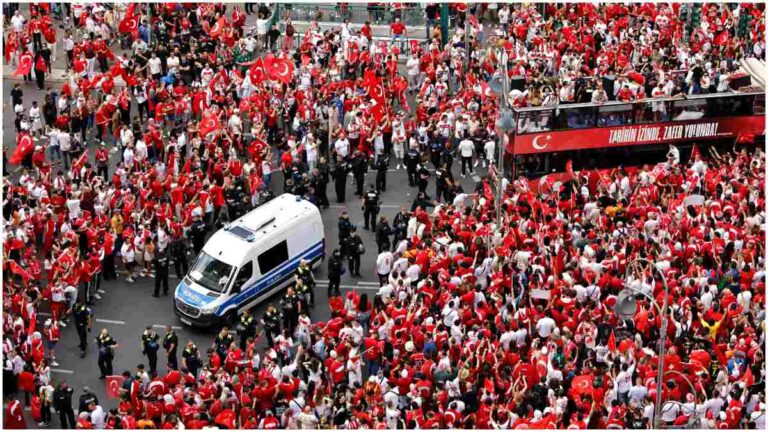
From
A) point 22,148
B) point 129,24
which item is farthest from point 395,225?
point 129,24

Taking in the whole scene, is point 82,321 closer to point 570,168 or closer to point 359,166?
point 359,166

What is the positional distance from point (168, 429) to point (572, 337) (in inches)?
330

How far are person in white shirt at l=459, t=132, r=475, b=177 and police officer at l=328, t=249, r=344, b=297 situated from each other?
6901mm

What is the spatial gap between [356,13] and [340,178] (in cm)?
1260

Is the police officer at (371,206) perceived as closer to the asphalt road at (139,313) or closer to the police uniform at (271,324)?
the asphalt road at (139,313)

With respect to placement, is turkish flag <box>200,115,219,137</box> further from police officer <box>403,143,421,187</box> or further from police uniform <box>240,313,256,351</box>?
police uniform <box>240,313,256,351</box>

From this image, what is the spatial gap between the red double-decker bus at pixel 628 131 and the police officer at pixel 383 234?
4876 millimetres

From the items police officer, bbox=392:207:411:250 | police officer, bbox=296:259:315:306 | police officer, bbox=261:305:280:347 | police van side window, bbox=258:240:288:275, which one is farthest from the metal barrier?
police officer, bbox=261:305:280:347

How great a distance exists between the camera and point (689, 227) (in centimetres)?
3553

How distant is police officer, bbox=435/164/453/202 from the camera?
39.9 meters

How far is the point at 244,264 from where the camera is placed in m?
34.7

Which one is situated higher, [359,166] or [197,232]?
[359,166]

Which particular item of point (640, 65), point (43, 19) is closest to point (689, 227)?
point (640, 65)

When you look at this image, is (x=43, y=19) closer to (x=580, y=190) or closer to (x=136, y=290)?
(x=136, y=290)
